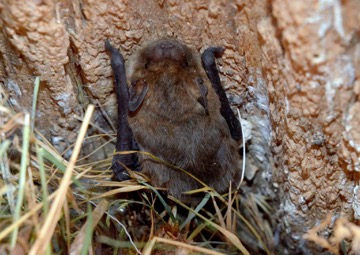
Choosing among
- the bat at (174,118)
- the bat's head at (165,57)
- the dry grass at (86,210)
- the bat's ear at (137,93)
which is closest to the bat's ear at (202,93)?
the bat at (174,118)

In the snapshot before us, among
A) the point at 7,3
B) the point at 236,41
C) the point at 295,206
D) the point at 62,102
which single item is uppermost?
the point at 7,3

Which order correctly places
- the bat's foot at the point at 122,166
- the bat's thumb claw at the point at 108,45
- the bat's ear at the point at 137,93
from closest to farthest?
the bat's thumb claw at the point at 108,45 < the bat's ear at the point at 137,93 < the bat's foot at the point at 122,166

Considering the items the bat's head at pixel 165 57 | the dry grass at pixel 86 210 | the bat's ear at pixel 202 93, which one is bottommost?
the dry grass at pixel 86 210

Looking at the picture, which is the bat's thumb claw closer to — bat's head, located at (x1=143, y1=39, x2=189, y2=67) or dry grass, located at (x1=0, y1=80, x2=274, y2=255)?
bat's head, located at (x1=143, y1=39, x2=189, y2=67)

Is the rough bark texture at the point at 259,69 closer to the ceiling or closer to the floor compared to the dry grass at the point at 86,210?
closer to the ceiling

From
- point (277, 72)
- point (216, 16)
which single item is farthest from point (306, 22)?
point (216, 16)

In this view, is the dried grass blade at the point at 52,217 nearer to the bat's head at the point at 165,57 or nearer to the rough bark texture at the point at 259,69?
the rough bark texture at the point at 259,69

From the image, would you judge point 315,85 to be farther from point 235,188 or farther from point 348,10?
point 235,188
